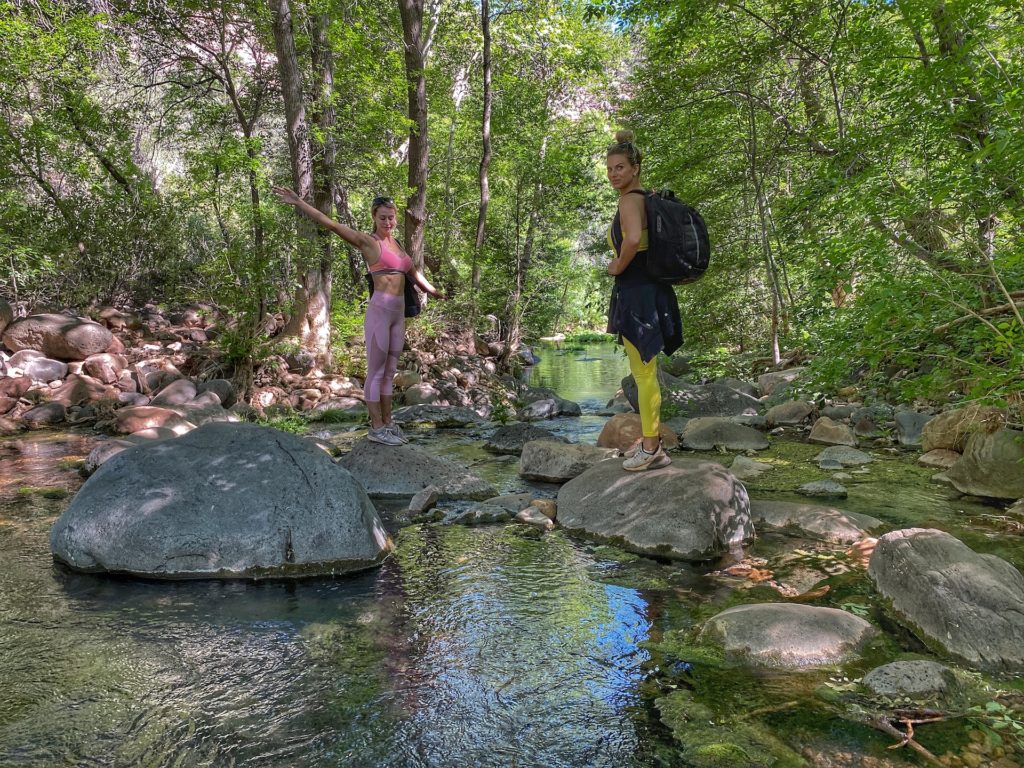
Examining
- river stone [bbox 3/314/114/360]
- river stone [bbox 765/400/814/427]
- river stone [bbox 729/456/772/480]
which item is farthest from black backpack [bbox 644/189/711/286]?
river stone [bbox 3/314/114/360]

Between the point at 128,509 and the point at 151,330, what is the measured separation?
39.9 ft

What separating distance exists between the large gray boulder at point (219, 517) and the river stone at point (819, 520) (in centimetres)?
289

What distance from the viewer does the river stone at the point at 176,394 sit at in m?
10.8

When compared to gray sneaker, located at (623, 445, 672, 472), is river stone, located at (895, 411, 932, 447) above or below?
below

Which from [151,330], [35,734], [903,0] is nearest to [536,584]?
[35,734]

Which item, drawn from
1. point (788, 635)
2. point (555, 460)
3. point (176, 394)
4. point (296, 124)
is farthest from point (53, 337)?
point (788, 635)

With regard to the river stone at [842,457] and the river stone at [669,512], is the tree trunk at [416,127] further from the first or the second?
the river stone at [669,512]

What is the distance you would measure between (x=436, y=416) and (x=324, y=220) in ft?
19.9

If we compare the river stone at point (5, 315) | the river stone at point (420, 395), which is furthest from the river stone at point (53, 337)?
the river stone at point (420, 395)

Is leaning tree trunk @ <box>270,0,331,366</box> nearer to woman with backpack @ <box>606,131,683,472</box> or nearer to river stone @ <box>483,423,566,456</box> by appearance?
river stone @ <box>483,423,566,456</box>

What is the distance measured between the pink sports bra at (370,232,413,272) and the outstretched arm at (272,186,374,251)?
140mm

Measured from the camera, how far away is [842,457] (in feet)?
24.0

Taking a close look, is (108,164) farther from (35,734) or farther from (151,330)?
(35,734)

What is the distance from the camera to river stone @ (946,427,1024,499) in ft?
17.6
